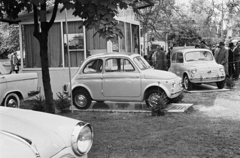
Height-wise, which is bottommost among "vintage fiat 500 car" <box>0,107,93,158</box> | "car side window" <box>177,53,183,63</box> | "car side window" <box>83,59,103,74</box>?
"vintage fiat 500 car" <box>0,107,93,158</box>

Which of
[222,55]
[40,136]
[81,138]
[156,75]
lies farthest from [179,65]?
[40,136]

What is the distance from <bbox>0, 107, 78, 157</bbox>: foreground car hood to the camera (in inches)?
86.6

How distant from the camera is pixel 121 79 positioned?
9.74 metres

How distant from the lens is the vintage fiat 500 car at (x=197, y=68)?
516 inches

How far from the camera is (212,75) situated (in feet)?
43.0

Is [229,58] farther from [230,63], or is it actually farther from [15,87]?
[15,87]

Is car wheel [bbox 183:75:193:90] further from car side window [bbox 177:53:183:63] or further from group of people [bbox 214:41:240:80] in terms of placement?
group of people [bbox 214:41:240:80]

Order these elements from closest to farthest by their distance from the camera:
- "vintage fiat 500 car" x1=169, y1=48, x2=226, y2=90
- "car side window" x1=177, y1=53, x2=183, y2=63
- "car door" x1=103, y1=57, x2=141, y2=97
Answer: "car door" x1=103, y1=57, x2=141, y2=97 < "vintage fiat 500 car" x1=169, y1=48, x2=226, y2=90 < "car side window" x1=177, y1=53, x2=183, y2=63

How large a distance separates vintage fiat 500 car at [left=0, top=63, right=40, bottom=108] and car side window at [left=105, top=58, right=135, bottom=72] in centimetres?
224

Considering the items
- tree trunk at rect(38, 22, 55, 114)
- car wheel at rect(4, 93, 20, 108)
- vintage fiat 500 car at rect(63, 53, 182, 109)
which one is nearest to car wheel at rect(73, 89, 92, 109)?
vintage fiat 500 car at rect(63, 53, 182, 109)

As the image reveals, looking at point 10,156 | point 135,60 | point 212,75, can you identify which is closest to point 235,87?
point 212,75

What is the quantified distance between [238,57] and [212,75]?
3740 millimetres

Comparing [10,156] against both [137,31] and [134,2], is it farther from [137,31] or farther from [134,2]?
[137,31]

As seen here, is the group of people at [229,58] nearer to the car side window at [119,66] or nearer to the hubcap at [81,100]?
the car side window at [119,66]
